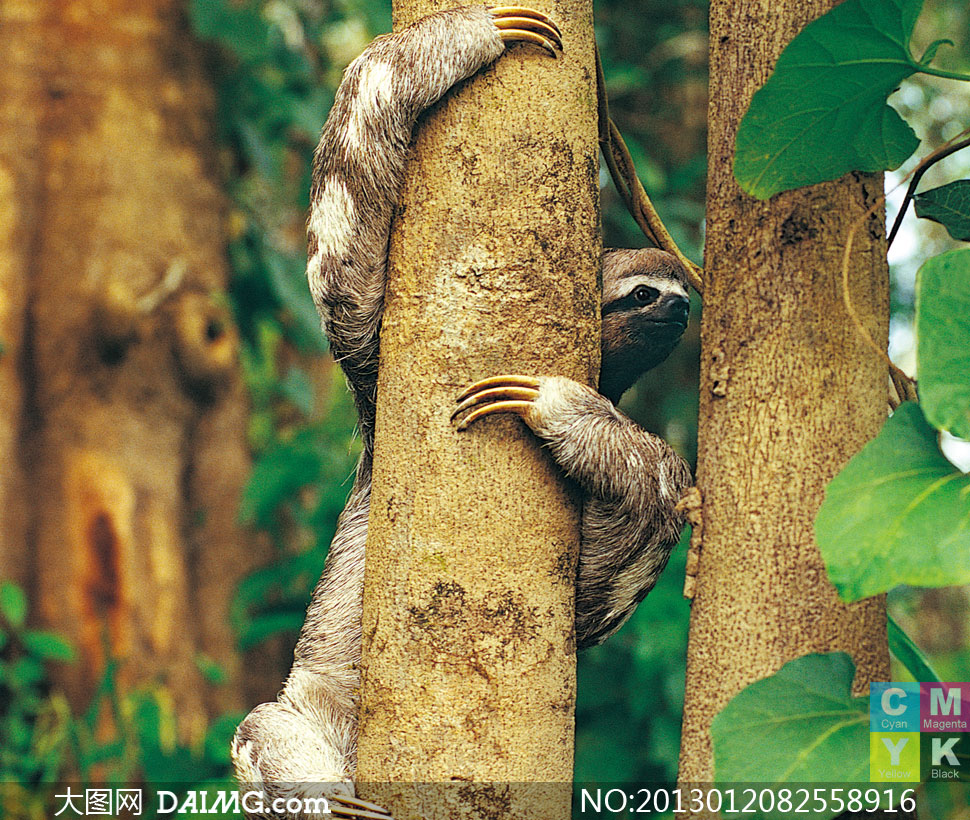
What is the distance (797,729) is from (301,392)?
504 centimetres

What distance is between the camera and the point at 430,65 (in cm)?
191

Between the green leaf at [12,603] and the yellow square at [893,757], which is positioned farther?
the green leaf at [12,603]

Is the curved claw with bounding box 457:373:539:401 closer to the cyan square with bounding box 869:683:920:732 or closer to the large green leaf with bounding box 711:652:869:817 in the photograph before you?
the large green leaf with bounding box 711:652:869:817

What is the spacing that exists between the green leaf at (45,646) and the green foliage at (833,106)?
4.49 metres

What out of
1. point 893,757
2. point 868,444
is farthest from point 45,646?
point 868,444

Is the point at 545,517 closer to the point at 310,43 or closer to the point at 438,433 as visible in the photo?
the point at 438,433

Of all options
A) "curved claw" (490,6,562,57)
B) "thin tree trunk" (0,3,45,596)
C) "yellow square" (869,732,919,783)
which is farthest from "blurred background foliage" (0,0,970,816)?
"yellow square" (869,732,919,783)

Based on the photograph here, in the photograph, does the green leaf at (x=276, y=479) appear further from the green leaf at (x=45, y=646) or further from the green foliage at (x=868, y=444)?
the green foliage at (x=868, y=444)

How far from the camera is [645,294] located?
8.96 ft

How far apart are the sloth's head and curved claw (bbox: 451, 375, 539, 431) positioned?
3.19ft

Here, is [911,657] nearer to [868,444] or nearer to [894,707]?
[894,707]

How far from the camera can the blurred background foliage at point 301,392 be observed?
450cm

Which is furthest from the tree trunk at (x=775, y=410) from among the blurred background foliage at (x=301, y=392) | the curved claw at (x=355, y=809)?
the blurred background foliage at (x=301, y=392)

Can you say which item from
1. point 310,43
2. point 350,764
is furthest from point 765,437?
point 310,43
